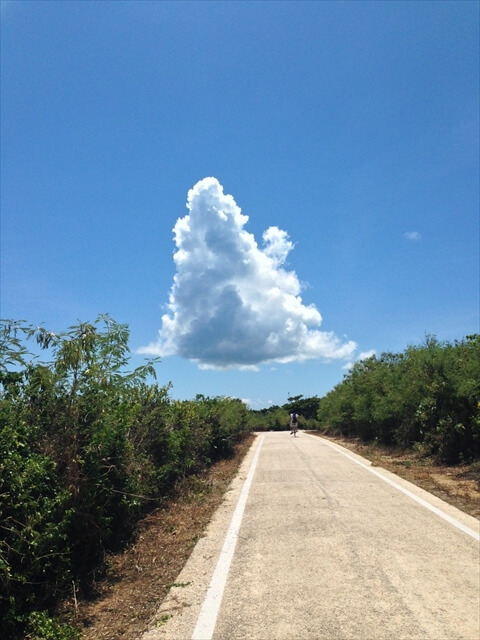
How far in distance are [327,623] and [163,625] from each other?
5.02ft

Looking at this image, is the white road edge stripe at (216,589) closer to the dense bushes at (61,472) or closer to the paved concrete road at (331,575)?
the paved concrete road at (331,575)

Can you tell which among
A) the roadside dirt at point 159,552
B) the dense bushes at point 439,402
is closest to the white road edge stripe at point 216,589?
the roadside dirt at point 159,552

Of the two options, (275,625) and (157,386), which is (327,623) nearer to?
(275,625)

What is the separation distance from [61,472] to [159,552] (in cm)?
225

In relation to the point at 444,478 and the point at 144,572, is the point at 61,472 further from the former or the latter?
the point at 444,478

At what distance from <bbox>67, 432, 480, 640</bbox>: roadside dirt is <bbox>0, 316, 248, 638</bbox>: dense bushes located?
0.34 m

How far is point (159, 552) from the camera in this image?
→ 7027 millimetres

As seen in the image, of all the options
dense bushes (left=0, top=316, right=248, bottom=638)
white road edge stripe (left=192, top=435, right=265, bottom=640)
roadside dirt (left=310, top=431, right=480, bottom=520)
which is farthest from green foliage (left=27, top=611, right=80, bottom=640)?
roadside dirt (left=310, top=431, right=480, bottom=520)

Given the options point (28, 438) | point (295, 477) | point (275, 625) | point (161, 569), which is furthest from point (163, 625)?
point (295, 477)

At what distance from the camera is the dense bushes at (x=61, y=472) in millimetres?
4500

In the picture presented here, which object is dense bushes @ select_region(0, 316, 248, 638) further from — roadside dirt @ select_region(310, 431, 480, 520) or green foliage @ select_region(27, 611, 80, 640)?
roadside dirt @ select_region(310, 431, 480, 520)

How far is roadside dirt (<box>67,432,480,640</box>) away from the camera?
15.7ft

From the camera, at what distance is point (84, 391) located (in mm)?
6203

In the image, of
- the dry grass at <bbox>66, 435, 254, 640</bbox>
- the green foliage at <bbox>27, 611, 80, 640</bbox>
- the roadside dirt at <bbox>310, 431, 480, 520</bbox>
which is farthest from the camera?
the roadside dirt at <bbox>310, 431, 480, 520</bbox>
